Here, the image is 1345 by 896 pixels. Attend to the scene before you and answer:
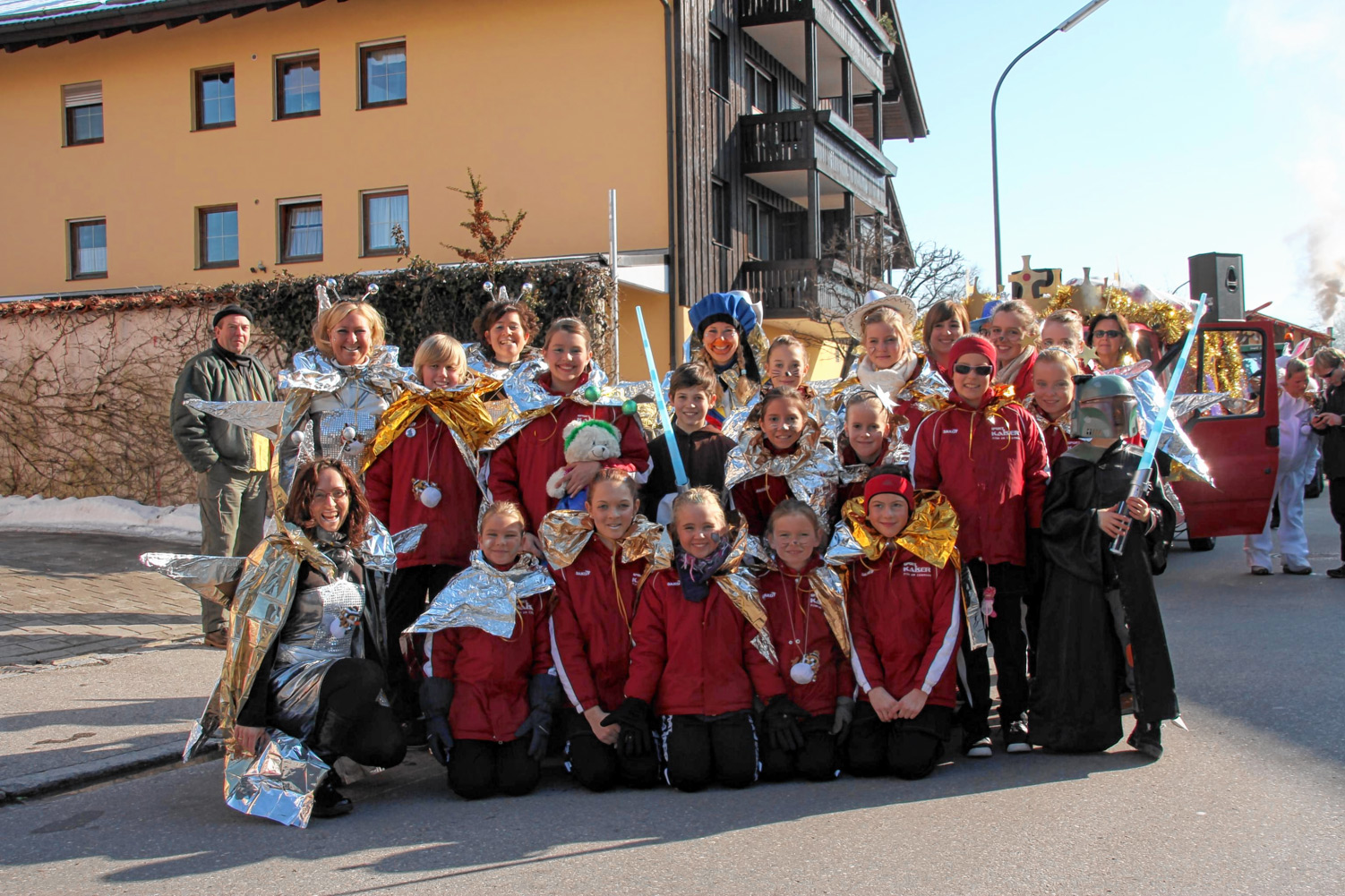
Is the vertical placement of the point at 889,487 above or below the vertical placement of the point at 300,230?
below

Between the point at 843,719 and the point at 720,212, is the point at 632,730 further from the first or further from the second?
the point at 720,212

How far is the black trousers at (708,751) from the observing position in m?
4.25

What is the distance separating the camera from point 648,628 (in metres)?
4.46

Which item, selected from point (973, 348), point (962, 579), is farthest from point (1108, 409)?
point (962, 579)

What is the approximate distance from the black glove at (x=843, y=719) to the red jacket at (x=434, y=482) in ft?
5.94

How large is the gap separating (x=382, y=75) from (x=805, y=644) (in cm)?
1694

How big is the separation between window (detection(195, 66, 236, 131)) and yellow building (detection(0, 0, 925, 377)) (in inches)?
1.4

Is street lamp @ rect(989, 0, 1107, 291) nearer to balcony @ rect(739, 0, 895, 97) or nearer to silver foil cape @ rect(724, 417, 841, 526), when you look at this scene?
balcony @ rect(739, 0, 895, 97)

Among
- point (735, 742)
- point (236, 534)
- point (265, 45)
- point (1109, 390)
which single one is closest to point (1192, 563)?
point (1109, 390)

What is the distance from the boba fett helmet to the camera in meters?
4.65

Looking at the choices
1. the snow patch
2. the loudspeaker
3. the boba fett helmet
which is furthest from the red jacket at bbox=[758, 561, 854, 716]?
the snow patch

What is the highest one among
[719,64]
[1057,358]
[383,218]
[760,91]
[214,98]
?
[760,91]

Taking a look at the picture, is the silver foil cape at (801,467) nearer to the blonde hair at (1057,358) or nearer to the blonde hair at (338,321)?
the blonde hair at (1057,358)

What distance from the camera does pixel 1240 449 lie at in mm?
9555
